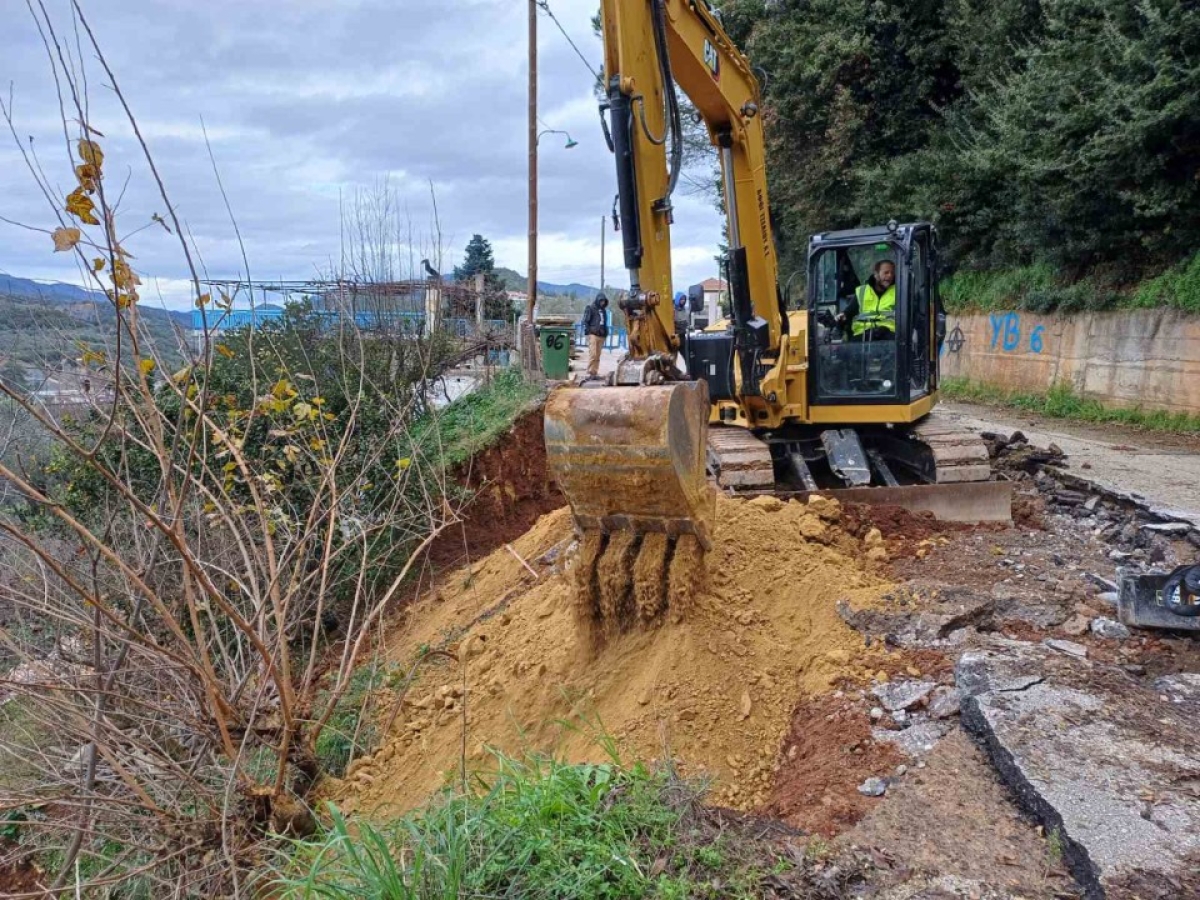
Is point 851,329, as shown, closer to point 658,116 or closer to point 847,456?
point 847,456

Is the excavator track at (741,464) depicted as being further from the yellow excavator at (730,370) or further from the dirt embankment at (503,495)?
the dirt embankment at (503,495)

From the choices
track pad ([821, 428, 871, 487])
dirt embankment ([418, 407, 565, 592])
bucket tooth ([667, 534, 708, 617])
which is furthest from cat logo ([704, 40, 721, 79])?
dirt embankment ([418, 407, 565, 592])

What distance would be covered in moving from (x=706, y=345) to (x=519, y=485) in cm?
311

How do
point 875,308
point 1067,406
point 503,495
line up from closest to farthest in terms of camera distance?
point 875,308
point 503,495
point 1067,406

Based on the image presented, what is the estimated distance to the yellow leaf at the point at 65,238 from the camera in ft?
7.74

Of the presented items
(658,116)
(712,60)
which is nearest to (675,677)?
(658,116)

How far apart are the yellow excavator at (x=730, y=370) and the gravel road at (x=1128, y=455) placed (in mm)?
1745

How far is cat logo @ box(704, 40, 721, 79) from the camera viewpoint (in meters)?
5.51

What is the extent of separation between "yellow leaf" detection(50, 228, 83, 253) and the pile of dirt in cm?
211

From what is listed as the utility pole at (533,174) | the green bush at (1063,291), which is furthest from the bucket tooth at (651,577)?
the utility pole at (533,174)

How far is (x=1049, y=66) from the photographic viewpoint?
44.6 ft

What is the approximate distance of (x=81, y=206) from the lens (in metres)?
2.38

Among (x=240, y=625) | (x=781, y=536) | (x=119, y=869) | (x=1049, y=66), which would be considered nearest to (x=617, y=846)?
(x=240, y=625)

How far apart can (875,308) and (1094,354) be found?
8.93 metres
